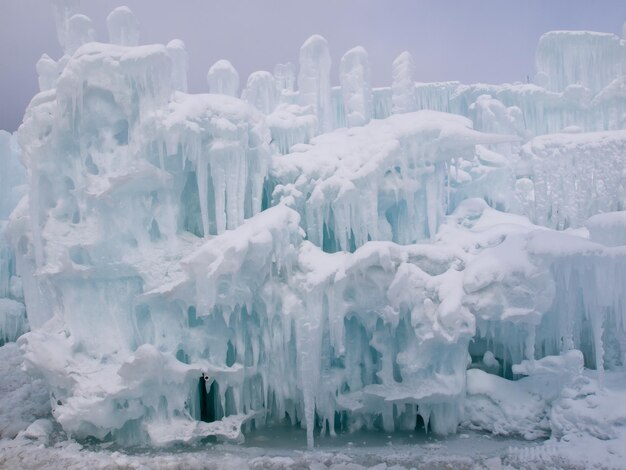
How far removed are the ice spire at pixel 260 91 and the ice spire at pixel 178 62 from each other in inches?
117

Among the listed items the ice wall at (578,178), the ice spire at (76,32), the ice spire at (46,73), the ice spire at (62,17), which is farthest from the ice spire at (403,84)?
the ice spire at (46,73)

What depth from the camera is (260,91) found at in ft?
60.7

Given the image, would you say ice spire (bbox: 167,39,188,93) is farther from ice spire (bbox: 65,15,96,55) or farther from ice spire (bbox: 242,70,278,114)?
ice spire (bbox: 242,70,278,114)

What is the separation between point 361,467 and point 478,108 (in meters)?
15.1

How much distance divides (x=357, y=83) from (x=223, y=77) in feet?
15.2

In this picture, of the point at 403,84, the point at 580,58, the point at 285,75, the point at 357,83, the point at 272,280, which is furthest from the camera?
the point at 285,75

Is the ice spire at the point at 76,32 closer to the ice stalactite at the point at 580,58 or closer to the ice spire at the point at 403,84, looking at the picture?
the ice spire at the point at 403,84

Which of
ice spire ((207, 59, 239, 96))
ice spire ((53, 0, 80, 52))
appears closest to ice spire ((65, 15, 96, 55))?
ice spire ((53, 0, 80, 52))

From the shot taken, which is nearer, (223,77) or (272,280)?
(272,280)

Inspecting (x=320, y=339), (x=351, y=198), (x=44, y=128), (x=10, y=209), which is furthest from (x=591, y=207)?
(x=10, y=209)

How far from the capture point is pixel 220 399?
12.6 m

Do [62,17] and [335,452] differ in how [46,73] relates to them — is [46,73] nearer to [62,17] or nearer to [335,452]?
[62,17]

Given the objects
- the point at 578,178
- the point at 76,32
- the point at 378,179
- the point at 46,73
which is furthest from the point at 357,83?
the point at 46,73

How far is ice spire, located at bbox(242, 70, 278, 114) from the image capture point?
18.4 m
